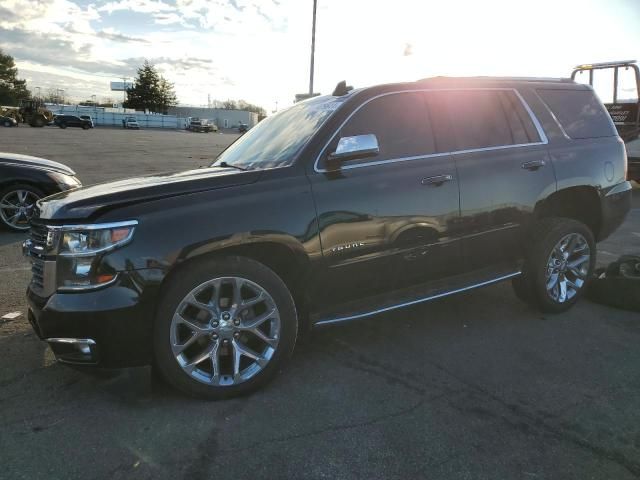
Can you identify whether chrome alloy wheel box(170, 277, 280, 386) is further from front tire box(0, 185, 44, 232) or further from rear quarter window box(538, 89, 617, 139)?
front tire box(0, 185, 44, 232)

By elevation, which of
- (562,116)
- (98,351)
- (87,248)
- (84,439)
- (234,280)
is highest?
(562,116)

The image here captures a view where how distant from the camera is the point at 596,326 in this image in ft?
13.9

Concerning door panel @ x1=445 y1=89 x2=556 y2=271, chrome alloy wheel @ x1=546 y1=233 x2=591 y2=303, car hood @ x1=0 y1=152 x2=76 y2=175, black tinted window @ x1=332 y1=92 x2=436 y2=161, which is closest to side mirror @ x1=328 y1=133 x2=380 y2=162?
black tinted window @ x1=332 y1=92 x2=436 y2=161

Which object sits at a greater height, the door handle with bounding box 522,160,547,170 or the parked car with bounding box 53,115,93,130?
the parked car with bounding box 53,115,93,130

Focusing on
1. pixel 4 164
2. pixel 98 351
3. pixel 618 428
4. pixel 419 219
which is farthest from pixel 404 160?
pixel 4 164

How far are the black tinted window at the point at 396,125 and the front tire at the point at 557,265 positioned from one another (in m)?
1.31

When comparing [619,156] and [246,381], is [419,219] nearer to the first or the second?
[246,381]

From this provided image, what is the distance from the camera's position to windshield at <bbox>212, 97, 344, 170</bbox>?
3.52 meters

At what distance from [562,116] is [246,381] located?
3486 mm

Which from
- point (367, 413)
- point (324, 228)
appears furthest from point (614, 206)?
point (367, 413)

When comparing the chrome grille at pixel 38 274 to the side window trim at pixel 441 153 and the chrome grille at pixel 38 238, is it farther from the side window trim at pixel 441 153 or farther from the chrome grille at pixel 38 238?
the side window trim at pixel 441 153

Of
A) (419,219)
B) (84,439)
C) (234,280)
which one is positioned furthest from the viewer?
(419,219)

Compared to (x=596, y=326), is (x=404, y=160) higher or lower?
higher

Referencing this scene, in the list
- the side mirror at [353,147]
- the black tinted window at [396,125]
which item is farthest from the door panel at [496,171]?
the side mirror at [353,147]
